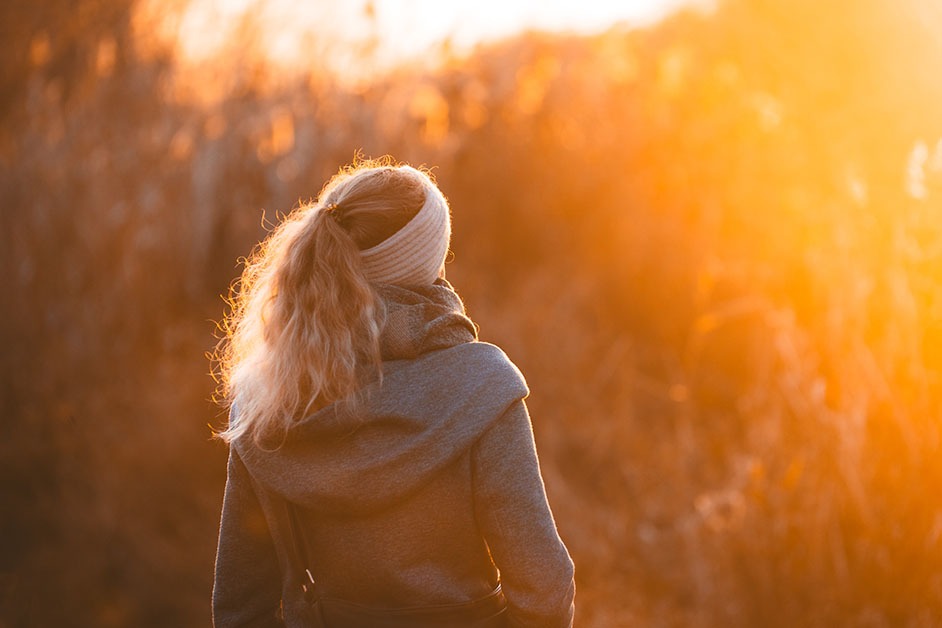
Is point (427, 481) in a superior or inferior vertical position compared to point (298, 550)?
superior

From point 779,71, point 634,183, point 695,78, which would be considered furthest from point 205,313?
point 779,71

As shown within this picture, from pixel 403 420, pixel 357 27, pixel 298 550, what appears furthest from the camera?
pixel 357 27

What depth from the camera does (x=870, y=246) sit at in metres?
3.83

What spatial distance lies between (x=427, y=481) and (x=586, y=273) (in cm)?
468

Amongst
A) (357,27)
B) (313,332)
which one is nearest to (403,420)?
(313,332)

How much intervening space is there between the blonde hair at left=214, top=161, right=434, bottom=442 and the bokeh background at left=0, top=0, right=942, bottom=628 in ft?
6.80

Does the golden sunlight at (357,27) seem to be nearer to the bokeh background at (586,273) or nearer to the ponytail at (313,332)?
the bokeh background at (586,273)

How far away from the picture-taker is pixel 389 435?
1633 millimetres

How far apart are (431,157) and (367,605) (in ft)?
14.2

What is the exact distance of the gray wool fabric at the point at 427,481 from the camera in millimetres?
1611

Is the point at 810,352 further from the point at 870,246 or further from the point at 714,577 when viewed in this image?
the point at 714,577

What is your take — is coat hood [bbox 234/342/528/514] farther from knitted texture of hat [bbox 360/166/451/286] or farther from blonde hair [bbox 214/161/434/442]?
knitted texture of hat [bbox 360/166/451/286]

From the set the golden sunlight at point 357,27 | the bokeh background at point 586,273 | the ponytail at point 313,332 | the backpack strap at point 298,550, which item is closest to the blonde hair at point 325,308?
the ponytail at point 313,332

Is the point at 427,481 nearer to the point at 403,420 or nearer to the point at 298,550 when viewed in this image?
the point at 403,420
